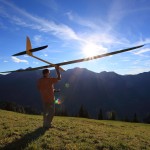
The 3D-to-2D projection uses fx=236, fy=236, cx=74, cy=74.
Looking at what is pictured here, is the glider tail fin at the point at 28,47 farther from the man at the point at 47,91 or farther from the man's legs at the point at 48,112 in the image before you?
the man's legs at the point at 48,112

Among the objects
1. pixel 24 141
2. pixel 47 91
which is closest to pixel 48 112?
pixel 47 91

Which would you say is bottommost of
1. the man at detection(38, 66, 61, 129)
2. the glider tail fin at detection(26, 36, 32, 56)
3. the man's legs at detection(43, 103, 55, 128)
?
the man's legs at detection(43, 103, 55, 128)

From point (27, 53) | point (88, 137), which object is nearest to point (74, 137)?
point (88, 137)

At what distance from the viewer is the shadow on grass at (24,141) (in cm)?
1022

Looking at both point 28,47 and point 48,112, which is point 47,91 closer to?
point 48,112

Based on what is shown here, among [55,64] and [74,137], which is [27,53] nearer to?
[55,64]

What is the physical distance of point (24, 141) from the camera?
1109 centimetres

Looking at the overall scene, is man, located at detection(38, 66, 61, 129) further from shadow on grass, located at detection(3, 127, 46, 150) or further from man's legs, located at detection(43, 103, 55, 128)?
shadow on grass, located at detection(3, 127, 46, 150)

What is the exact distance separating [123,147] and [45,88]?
552 centimetres

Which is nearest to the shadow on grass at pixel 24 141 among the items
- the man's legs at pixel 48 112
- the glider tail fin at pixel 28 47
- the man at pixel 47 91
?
the man's legs at pixel 48 112

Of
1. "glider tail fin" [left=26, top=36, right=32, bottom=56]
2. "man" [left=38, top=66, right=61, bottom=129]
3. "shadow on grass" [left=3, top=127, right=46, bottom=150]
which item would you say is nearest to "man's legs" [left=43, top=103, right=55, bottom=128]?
"man" [left=38, top=66, right=61, bottom=129]

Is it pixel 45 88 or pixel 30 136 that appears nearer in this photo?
pixel 30 136

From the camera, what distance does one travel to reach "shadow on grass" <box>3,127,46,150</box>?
10.2m

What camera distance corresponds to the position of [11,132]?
42.3 ft
